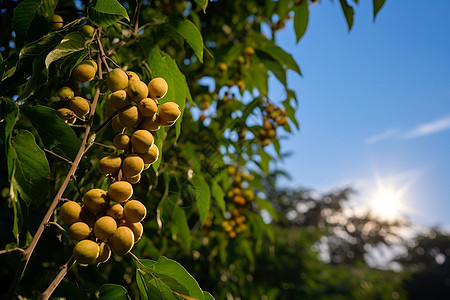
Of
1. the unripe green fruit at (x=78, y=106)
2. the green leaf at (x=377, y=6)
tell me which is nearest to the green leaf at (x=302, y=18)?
the green leaf at (x=377, y=6)

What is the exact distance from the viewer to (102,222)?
56cm

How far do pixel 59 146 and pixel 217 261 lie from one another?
78.5 inches

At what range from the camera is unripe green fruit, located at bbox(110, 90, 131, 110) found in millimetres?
616

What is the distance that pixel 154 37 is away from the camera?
964 mm

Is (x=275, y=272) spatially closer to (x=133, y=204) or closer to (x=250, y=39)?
(x=250, y=39)

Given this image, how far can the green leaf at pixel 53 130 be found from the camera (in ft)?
2.19

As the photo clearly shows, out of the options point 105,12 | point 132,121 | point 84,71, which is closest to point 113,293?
point 132,121

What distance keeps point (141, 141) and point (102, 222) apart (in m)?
0.15

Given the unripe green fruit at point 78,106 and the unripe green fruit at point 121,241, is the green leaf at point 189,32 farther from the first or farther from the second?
the unripe green fruit at point 121,241

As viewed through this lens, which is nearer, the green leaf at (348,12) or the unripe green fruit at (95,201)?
the unripe green fruit at (95,201)

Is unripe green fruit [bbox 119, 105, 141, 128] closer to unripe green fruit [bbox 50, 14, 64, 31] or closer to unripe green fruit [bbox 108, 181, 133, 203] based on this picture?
unripe green fruit [bbox 108, 181, 133, 203]

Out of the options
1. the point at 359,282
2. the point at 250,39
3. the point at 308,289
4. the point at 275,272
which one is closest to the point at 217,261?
the point at 250,39

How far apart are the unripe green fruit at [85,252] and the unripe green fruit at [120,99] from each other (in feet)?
0.81

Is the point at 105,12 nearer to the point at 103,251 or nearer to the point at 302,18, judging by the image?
the point at 103,251
